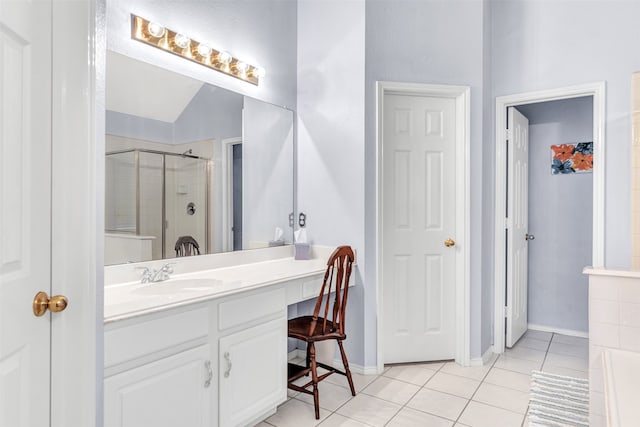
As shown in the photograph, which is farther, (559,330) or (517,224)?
(559,330)

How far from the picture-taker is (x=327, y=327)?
2.48 m

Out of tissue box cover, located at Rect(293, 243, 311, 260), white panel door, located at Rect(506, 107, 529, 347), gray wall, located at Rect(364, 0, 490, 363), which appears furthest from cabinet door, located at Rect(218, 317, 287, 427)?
white panel door, located at Rect(506, 107, 529, 347)

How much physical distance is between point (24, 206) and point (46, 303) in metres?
0.27

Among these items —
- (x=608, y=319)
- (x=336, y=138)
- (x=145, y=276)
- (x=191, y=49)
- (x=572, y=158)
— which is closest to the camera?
(x=608, y=319)

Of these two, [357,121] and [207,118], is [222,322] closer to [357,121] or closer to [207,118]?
[207,118]

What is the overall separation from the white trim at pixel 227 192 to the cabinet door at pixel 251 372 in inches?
27.5

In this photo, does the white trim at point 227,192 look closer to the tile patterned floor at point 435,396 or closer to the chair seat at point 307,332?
the chair seat at point 307,332

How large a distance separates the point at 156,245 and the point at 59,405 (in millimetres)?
1078

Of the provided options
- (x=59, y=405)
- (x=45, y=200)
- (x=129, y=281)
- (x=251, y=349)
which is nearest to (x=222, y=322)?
(x=251, y=349)

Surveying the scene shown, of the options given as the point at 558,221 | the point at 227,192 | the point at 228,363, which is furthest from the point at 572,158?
the point at 228,363

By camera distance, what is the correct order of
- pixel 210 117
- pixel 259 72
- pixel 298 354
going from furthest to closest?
pixel 298 354 → pixel 259 72 → pixel 210 117

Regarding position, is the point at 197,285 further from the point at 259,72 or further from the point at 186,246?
the point at 259,72

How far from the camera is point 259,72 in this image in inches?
110

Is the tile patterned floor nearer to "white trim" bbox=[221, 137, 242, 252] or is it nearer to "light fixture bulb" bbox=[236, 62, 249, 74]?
"white trim" bbox=[221, 137, 242, 252]
